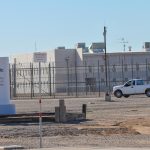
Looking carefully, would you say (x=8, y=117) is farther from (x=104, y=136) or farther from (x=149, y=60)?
(x=149, y=60)

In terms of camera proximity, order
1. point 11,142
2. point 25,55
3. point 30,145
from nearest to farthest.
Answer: point 30,145 < point 11,142 < point 25,55

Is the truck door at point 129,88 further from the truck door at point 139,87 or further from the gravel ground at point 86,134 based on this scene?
the gravel ground at point 86,134

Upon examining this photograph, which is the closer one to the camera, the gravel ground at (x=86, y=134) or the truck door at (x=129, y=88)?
the gravel ground at (x=86, y=134)

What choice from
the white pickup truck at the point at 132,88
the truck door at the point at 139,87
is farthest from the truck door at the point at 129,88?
the truck door at the point at 139,87

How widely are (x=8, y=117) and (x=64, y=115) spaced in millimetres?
2904

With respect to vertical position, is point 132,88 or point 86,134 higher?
point 132,88

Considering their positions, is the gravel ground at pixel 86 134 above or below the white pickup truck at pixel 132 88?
below

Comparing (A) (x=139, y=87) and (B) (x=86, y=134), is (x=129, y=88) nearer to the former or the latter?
(A) (x=139, y=87)

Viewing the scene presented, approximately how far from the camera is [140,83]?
65.6 meters

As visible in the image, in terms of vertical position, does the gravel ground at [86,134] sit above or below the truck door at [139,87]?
below

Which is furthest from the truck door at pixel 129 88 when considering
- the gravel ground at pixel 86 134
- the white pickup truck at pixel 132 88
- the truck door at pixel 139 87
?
the gravel ground at pixel 86 134

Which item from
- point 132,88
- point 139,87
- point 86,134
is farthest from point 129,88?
point 86,134

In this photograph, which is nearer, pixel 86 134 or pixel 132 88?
pixel 86 134

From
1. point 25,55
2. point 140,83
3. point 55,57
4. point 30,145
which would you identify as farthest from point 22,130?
point 25,55
